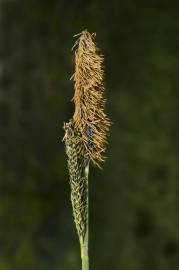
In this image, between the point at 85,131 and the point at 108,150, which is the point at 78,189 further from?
the point at 108,150

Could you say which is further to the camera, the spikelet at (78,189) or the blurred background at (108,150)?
the blurred background at (108,150)

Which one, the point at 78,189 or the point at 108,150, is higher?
the point at 108,150

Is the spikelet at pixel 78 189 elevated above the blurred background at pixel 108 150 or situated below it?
below

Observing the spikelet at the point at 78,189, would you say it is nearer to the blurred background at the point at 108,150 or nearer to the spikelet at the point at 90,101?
the spikelet at the point at 90,101

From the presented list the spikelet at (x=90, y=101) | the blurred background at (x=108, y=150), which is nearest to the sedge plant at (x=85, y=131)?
the spikelet at (x=90, y=101)

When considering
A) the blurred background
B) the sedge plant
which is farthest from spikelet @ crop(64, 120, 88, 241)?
the blurred background

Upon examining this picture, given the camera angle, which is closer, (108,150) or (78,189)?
(78,189)

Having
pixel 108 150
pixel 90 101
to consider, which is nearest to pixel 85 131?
pixel 90 101
